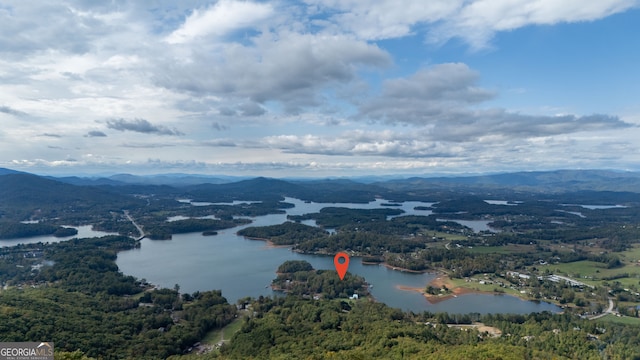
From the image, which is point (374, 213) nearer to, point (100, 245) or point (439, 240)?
point (439, 240)

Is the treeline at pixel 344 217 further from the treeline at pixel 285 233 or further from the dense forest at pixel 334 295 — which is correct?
the treeline at pixel 285 233

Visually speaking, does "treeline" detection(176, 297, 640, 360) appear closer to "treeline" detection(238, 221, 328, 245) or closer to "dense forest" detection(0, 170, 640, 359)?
"dense forest" detection(0, 170, 640, 359)

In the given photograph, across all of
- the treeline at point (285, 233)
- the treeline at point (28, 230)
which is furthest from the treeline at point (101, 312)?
the treeline at point (285, 233)

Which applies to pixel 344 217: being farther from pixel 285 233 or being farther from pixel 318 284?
pixel 318 284

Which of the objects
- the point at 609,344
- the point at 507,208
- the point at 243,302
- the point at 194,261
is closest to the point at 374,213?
the point at 507,208

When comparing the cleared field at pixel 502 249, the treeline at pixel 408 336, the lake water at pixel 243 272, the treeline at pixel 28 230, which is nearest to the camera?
the treeline at pixel 408 336

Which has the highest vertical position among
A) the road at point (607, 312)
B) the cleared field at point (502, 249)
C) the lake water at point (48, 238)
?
the lake water at point (48, 238)

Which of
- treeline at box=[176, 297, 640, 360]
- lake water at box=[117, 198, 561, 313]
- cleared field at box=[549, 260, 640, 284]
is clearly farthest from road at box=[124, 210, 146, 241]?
cleared field at box=[549, 260, 640, 284]

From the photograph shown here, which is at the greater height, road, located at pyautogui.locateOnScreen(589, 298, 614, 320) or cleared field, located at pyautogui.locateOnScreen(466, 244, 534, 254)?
cleared field, located at pyautogui.locateOnScreen(466, 244, 534, 254)

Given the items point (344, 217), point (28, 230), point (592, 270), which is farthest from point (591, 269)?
point (28, 230)
